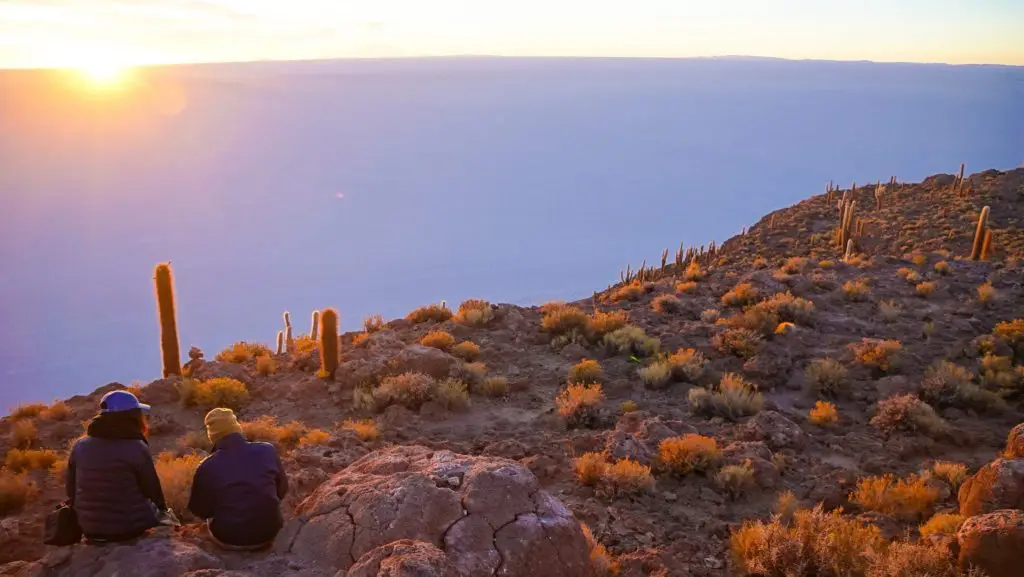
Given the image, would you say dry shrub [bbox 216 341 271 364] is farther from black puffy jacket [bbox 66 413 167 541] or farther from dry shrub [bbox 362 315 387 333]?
black puffy jacket [bbox 66 413 167 541]

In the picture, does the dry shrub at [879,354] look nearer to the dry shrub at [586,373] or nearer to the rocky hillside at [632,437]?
the rocky hillside at [632,437]

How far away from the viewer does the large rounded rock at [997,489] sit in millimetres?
6062

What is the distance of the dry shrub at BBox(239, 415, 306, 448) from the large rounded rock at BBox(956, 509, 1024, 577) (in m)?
7.63

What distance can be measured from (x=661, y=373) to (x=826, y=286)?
8001mm

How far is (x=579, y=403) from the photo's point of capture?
1014 cm

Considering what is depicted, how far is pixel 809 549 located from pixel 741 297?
34.8 feet

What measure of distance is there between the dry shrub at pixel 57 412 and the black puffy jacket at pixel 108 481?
20.9 ft

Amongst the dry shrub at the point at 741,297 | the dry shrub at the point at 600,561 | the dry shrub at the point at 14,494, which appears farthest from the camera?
the dry shrub at the point at 741,297

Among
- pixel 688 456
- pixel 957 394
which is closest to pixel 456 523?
pixel 688 456

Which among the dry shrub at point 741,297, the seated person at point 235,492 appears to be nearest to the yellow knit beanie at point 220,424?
→ the seated person at point 235,492

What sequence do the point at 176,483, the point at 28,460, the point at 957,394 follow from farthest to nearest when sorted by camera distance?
the point at 957,394 < the point at 28,460 < the point at 176,483

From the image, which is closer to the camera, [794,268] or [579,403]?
[579,403]

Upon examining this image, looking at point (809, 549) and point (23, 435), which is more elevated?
point (809, 549)

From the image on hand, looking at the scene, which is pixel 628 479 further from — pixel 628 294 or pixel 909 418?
pixel 628 294
